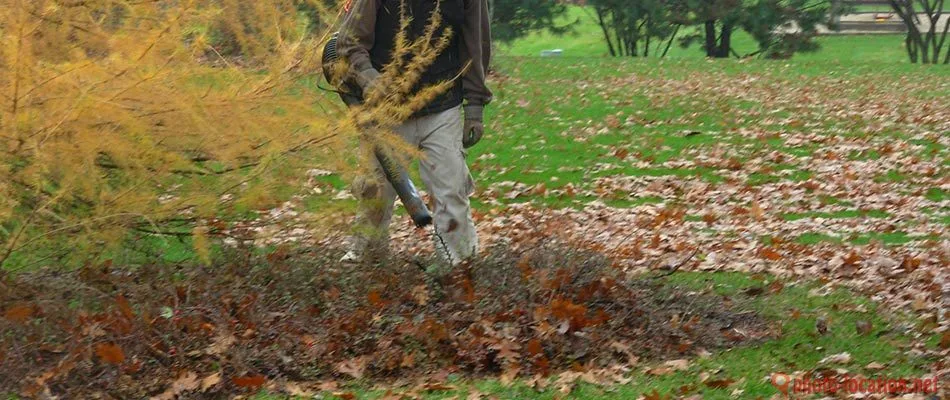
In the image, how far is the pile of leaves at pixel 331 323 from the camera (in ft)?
17.1

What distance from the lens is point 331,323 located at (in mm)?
5719

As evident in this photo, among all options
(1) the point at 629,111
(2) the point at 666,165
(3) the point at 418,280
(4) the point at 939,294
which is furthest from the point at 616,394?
(1) the point at 629,111

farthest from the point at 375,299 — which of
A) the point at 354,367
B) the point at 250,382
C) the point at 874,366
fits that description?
the point at 874,366

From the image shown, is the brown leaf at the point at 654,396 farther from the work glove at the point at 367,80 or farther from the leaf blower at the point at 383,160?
the work glove at the point at 367,80

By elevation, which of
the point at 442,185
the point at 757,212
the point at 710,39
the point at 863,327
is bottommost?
the point at 710,39

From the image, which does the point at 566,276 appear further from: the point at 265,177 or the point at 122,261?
the point at 122,261

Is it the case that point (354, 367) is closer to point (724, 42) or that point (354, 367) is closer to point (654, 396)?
point (654, 396)

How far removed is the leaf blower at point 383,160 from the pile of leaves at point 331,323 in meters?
0.30

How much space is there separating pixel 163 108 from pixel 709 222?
5.06m

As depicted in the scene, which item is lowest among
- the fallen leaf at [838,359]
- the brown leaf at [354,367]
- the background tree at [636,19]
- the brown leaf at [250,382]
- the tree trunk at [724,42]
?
the tree trunk at [724,42]

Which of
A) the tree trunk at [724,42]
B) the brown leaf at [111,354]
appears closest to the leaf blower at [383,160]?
the brown leaf at [111,354]

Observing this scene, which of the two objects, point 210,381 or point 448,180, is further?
point 448,180

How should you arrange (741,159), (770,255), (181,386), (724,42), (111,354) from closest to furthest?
(181,386)
(111,354)
(770,255)
(741,159)
(724,42)

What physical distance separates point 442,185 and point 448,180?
49 millimetres
